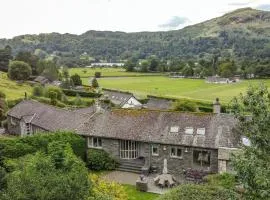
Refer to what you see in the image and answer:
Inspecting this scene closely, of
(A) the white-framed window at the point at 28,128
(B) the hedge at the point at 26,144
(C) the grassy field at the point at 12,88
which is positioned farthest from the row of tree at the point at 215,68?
(B) the hedge at the point at 26,144

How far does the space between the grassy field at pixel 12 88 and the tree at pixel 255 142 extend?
75.3m

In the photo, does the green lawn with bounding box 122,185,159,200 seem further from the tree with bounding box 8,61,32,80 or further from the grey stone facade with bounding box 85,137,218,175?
the tree with bounding box 8,61,32,80

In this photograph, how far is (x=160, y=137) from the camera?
35.5 metres

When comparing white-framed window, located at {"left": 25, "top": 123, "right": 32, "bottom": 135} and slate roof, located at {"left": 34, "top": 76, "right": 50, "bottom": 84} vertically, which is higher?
slate roof, located at {"left": 34, "top": 76, "right": 50, "bottom": 84}

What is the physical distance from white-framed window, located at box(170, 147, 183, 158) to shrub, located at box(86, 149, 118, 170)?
538cm

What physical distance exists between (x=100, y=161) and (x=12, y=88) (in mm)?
65625

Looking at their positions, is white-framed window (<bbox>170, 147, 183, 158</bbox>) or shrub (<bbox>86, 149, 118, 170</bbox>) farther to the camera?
shrub (<bbox>86, 149, 118, 170</bbox>)

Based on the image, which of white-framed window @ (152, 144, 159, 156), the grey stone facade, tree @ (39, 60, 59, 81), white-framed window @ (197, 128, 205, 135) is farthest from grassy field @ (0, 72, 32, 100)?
white-framed window @ (197, 128, 205, 135)

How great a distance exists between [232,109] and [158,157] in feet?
73.0

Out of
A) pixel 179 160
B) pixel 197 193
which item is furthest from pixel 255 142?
pixel 179 160

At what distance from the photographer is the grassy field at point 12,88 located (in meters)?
87.1

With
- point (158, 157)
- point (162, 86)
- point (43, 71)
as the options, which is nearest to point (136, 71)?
point (162, 86)

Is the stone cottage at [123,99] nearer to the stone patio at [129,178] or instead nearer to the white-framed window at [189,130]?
the stone patio at [129,178]

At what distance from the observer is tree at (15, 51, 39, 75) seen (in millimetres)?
119688
